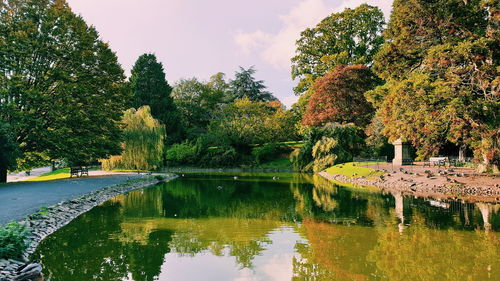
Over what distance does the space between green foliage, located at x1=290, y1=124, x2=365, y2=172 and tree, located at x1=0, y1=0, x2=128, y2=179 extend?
20081mm

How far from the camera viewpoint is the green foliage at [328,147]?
38.0 meters

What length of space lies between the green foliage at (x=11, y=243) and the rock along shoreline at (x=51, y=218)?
18 centimetres

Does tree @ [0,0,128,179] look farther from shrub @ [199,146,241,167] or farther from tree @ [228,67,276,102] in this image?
tree @ [228,67,276,102]

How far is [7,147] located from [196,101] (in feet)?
142

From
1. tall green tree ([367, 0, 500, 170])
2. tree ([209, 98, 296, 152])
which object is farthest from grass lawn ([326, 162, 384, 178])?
tree ([209, 98, 296, 152])

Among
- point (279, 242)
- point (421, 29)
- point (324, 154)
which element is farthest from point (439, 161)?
point (279, 242)

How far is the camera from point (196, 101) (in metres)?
63.5

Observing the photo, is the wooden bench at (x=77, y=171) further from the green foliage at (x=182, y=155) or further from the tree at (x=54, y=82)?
the green foliage at (x=182, y=155)

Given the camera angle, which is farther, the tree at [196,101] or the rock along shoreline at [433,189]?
the tree at [196,101]

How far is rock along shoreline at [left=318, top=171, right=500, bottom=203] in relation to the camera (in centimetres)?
1857

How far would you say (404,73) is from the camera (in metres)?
23.8

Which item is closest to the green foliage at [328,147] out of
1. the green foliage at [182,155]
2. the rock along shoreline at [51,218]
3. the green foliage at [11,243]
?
the green foliage at [182,155]

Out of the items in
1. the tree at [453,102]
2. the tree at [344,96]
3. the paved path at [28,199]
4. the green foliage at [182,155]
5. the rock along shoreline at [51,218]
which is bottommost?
the rock along shoreline at [51,218]

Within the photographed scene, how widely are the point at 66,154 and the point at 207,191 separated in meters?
9.88
